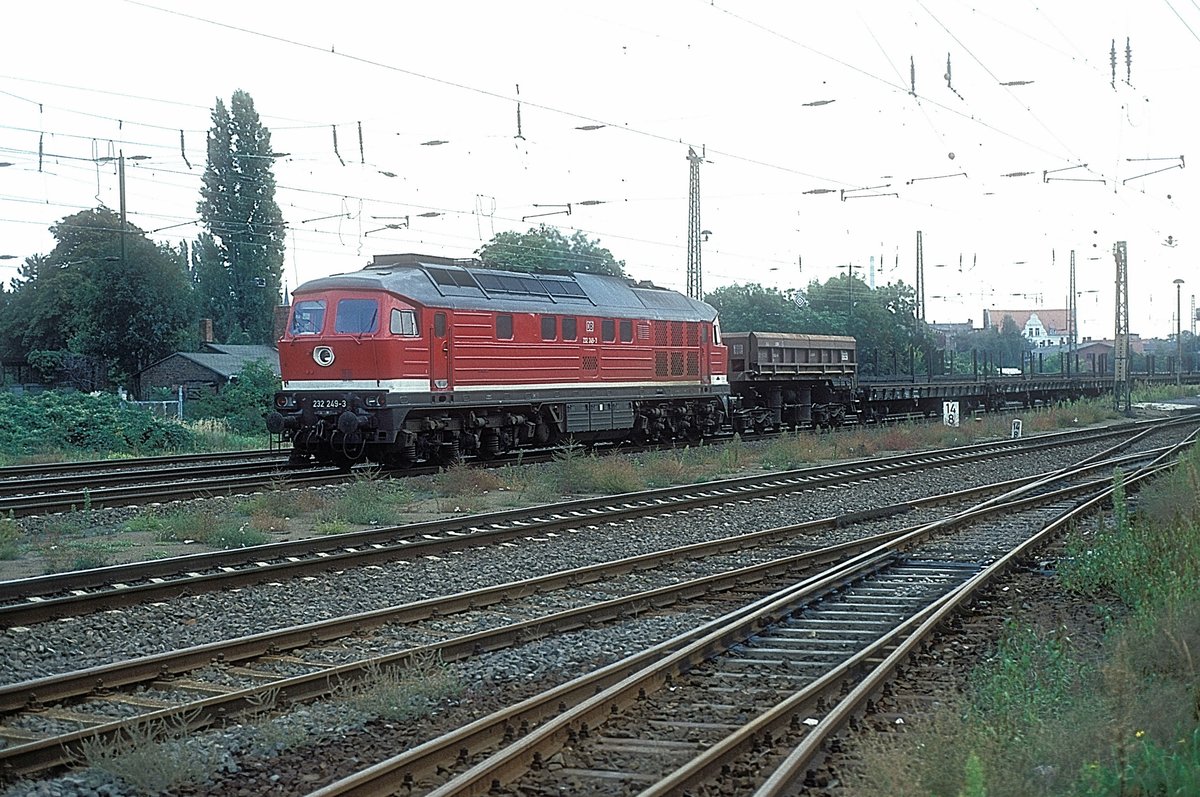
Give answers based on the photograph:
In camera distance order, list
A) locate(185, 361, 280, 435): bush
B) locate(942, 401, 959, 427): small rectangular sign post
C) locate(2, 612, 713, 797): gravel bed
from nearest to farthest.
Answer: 1. locate(2, 612, 713, 797): gravel bed
2. locate(185, 361, 280, 435): bush
3. locate(942, 401, 959, 427): small rectangular sign post

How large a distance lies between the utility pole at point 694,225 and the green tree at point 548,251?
18456 mm

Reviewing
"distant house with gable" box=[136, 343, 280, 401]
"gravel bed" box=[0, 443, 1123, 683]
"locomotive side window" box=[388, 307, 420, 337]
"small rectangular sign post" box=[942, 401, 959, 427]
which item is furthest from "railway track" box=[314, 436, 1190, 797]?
"distant house with gable" box=[136, 343, 280, 401]

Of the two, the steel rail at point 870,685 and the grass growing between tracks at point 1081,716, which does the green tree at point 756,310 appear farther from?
the grass growing between tracks at point 1081,716

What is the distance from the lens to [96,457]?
26797mm

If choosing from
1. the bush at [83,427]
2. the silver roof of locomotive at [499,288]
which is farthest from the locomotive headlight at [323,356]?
the bush at [83,427]

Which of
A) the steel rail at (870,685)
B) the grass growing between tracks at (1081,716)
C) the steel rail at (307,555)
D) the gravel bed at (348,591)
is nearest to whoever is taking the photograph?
the grass growing between tracks at (1081,716)

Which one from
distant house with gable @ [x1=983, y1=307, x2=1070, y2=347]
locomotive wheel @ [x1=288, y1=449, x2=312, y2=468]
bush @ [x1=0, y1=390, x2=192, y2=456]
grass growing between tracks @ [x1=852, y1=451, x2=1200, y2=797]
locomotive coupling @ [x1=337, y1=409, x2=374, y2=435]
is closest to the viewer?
grass growing between tracks @ [x1=852, y1=451, x2=1200, y2=797]

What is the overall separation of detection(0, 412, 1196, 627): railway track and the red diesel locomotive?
480 cm

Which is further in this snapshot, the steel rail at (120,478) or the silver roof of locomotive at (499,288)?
the silver roof of locomotive at (499,288)

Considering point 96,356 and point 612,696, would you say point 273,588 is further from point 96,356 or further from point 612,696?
point 96,356

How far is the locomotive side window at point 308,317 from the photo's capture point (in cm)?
2094

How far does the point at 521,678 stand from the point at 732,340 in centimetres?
2565

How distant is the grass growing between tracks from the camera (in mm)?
5125

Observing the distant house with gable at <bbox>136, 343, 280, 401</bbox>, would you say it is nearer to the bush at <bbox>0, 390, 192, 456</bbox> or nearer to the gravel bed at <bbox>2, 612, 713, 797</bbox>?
the bush at <bbox>0, 390, 192, 456</bbox>
